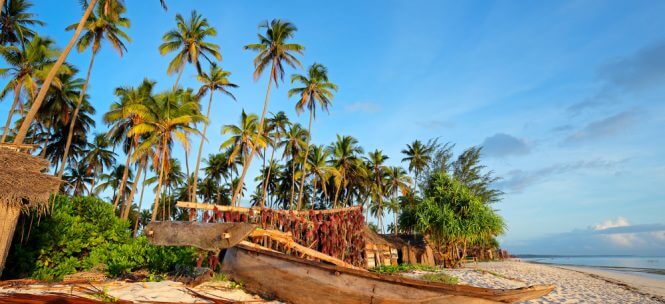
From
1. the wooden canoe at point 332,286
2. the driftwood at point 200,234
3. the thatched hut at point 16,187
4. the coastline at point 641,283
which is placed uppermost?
the thatched hut at point 16,187

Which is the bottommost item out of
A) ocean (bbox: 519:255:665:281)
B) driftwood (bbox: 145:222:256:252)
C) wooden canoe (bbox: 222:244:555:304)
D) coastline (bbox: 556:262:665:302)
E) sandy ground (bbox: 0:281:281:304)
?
ocean (bbox: 519:255:665:281)

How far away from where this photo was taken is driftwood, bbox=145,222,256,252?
17.1ft

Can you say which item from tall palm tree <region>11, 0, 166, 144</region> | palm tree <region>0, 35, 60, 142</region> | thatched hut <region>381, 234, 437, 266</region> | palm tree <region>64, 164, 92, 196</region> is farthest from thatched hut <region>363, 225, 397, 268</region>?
palm tree <region>64, 164, 92, 196</region>

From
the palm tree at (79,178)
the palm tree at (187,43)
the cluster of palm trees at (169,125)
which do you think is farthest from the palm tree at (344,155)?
the palm tree at (79,178)

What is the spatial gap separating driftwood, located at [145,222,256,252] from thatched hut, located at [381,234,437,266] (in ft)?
61.5

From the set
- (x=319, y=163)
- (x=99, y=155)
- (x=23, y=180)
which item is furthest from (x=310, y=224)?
(x=99, y=155)

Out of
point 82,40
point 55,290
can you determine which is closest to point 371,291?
point 55,290

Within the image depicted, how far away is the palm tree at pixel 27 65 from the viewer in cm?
1997

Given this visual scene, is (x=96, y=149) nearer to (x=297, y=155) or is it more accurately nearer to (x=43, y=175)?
(x=297, y=155)

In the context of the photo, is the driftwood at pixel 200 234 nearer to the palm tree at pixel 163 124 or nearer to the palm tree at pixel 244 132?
the palm tree at pixel 163 124

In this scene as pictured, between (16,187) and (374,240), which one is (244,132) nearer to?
(374,240)

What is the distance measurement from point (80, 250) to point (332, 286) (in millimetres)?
9533

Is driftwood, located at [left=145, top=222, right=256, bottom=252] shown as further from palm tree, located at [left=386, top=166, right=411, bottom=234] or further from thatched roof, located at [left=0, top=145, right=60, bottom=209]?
palm tree, located at [left=386, top=166, right=411, bottom=234]

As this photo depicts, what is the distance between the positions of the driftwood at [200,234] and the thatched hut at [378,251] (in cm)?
1459
